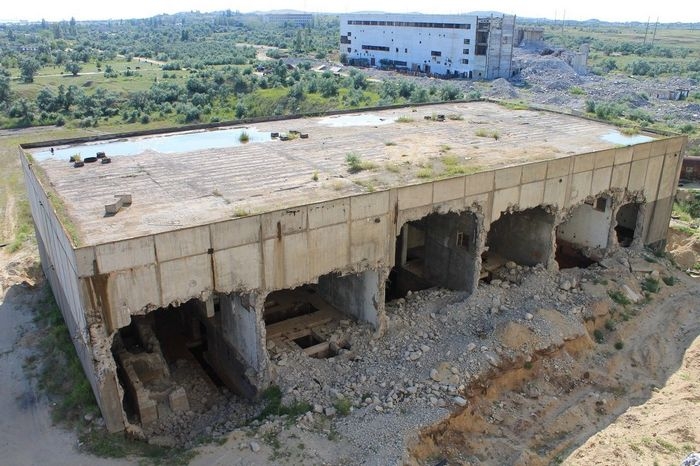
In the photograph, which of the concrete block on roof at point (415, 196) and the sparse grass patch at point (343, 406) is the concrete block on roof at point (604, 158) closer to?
the concrete block on roof at point (415, 196)

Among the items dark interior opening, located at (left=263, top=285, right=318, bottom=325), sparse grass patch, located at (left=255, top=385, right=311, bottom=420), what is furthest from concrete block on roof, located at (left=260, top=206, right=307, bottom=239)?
dark interior opening, located at (left=263, top=285, right=318, bottom=325)

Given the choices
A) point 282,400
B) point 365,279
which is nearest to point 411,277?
point 365,279

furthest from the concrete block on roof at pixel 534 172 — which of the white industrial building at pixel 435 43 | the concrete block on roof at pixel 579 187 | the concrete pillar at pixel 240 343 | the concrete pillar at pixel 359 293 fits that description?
the white industrial building at pixel 435 43

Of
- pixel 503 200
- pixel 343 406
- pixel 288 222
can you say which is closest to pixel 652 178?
pixel 503 200

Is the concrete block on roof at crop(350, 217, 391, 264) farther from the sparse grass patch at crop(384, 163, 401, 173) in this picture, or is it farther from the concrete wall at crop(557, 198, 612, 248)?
the concrete wall at crop(557, 198, 612, 248)

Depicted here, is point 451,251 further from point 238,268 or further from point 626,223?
point 626,223

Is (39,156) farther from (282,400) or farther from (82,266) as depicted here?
(282,400)
